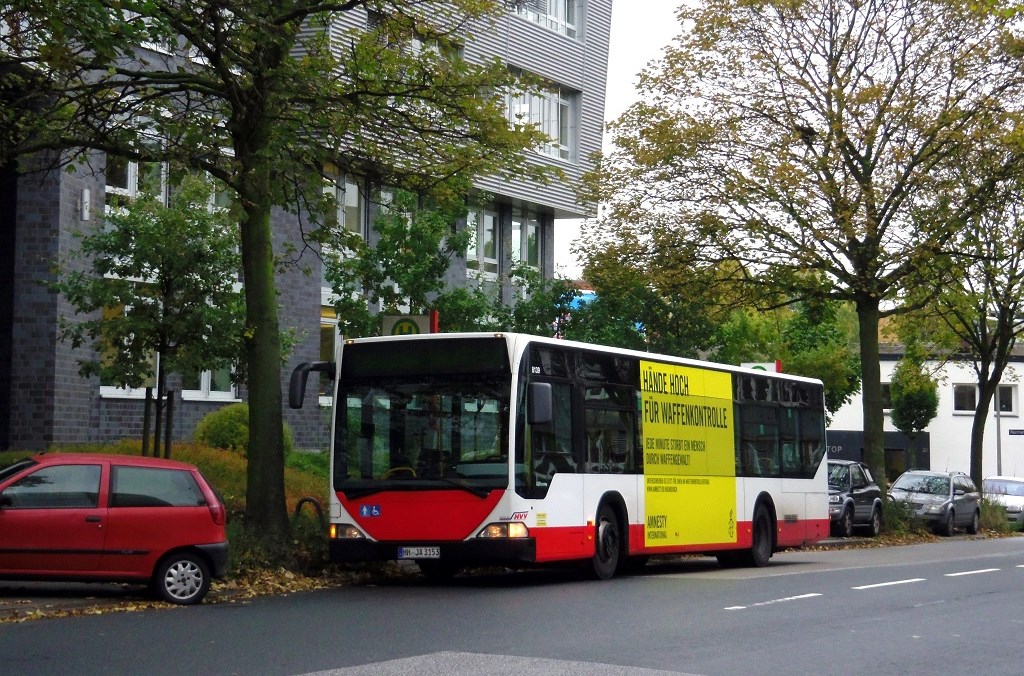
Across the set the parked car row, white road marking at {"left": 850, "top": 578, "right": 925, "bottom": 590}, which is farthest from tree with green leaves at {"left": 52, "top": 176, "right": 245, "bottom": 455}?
the parked car row

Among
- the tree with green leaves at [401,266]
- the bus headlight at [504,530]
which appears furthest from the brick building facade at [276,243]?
the bus headlight at [504,530]

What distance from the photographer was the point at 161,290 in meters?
22.6

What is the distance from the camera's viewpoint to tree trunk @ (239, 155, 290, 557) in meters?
18.6

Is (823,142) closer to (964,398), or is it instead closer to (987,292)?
(987,292)

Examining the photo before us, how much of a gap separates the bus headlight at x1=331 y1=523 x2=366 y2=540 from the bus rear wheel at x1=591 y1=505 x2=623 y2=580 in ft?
10.1

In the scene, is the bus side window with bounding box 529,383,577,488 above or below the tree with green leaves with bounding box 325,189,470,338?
below

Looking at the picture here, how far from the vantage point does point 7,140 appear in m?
17.6

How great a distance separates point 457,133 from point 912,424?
5509 centimetres

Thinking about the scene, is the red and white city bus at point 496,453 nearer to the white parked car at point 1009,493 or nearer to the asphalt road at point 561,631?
the asphalt road at point 561,631

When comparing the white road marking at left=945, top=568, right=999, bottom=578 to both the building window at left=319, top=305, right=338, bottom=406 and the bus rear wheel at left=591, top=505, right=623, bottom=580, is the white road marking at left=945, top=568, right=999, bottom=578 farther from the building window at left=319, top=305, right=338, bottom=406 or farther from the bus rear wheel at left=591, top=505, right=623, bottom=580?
the building window at left=319, top=305, right=338, bottom=406

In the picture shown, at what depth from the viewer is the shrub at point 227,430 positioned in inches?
1139

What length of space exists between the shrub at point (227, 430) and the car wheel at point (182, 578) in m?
13.5

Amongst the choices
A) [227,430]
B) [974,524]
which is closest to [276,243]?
[227,430]

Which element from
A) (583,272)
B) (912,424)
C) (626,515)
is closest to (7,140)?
(626,515)
